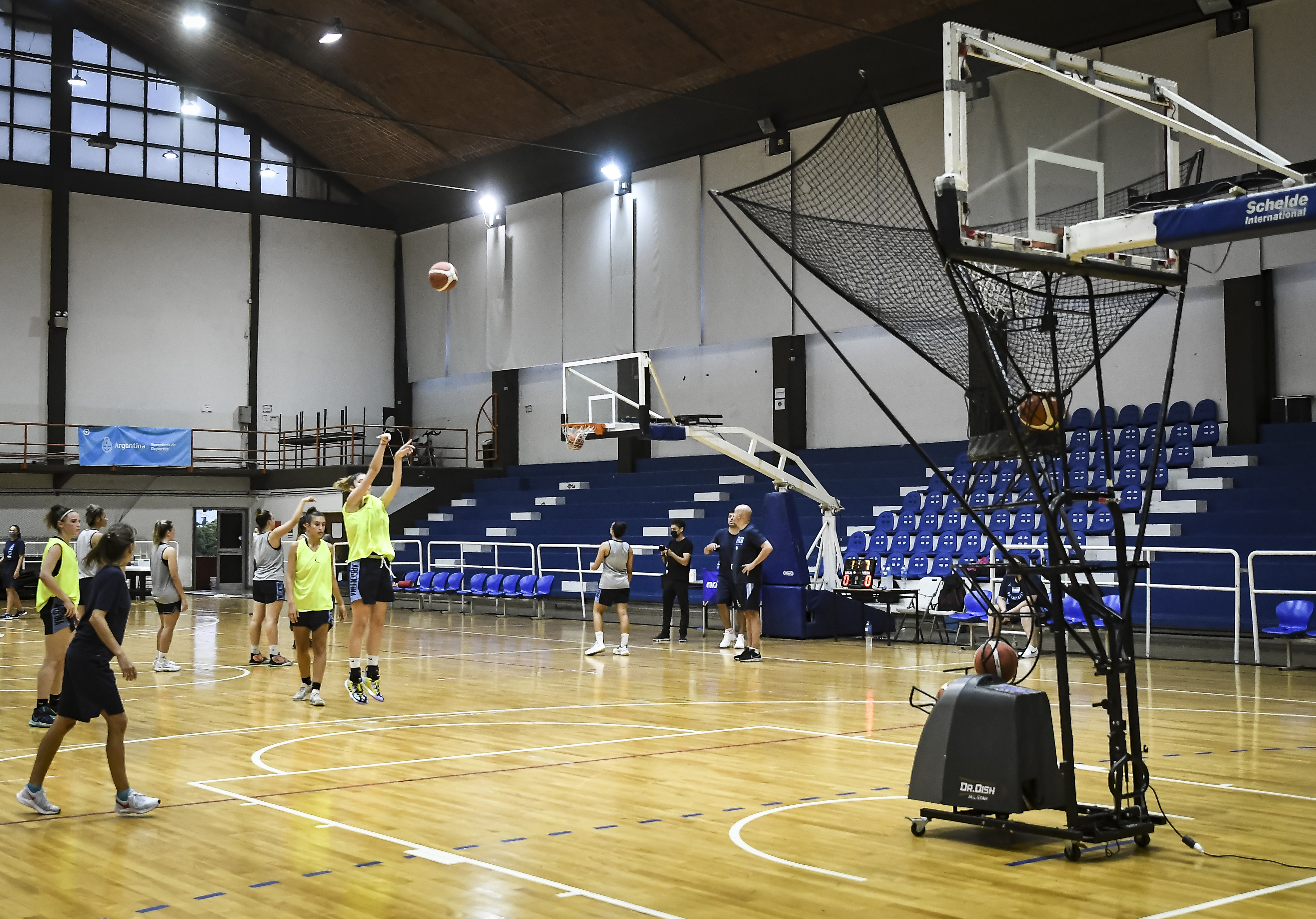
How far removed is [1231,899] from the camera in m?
4.71

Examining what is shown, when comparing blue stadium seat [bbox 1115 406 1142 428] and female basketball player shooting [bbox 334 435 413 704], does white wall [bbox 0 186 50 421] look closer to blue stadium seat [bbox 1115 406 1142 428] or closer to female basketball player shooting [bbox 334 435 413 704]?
female basketball player shooting [bbox 334 435 413 704]

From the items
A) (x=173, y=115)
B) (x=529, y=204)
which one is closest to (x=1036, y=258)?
(x=529, y=204)

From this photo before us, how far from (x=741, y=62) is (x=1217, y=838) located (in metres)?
18.7

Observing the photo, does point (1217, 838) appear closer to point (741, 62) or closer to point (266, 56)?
point (741, 62)

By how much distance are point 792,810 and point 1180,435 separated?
44.9ft

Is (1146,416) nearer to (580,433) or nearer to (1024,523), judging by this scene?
(1024,523)

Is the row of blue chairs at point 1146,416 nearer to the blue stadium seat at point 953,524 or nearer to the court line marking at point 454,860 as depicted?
the blue stadium seat at point 953,524

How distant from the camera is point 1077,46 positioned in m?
19.3

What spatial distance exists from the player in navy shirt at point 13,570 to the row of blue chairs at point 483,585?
6.45 meters

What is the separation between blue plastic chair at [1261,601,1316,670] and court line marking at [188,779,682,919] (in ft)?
33.3

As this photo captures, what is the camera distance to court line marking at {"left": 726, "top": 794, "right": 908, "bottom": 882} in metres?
5.12

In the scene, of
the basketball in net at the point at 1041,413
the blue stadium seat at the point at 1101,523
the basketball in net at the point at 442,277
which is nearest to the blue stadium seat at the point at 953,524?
the blue stadium seat at the point at 1101,523

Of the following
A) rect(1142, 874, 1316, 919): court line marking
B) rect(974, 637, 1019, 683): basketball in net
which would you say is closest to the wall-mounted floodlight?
rect(974, 637, 1019, 683): basketball in net

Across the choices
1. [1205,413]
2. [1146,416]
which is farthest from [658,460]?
[1205,413]
